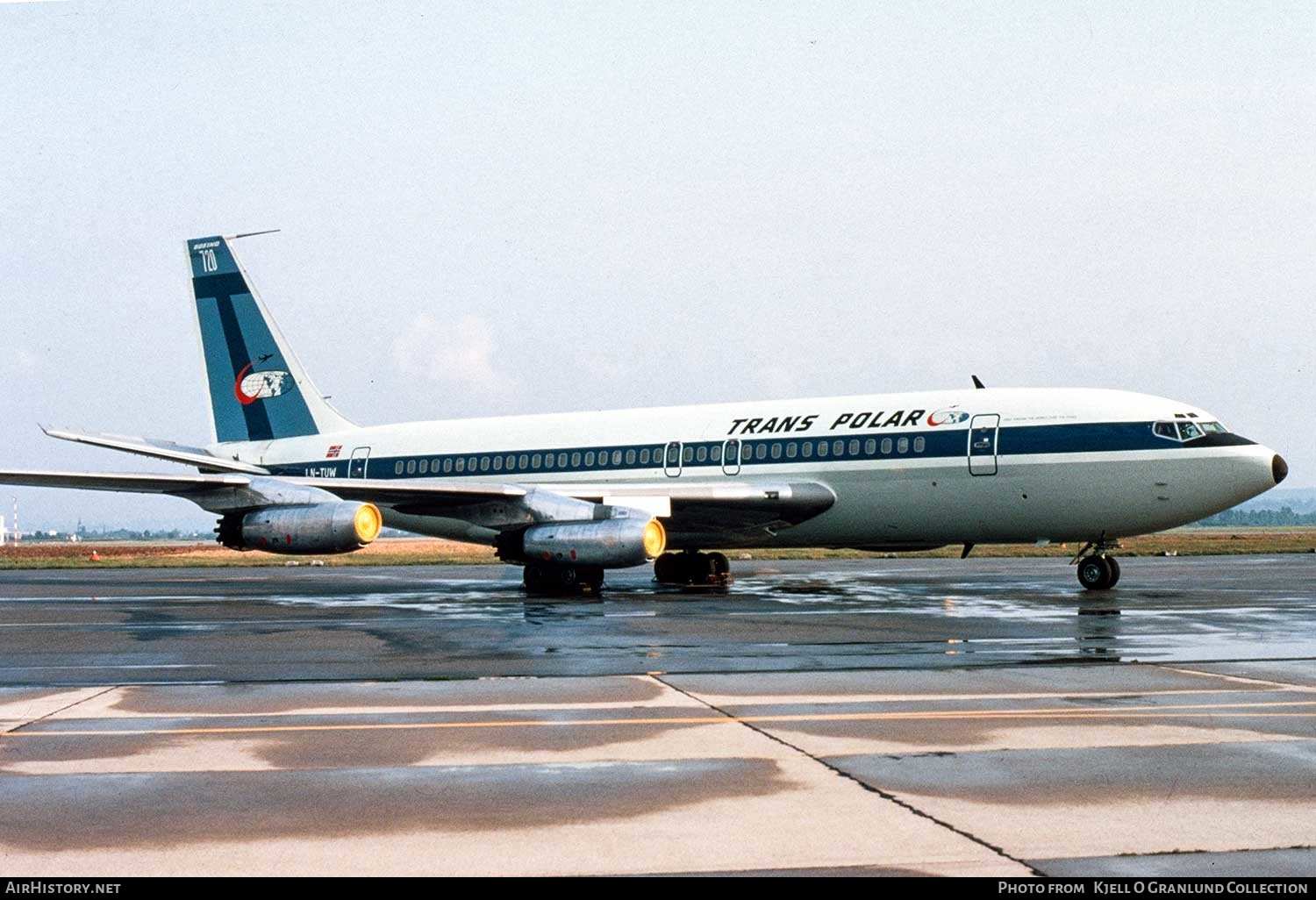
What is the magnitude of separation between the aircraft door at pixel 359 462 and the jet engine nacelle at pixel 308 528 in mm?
7583

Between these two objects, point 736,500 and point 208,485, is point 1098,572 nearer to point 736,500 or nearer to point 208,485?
point 736,500

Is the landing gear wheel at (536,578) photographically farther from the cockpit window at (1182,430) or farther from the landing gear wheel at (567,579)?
the cockpit window at (1182,430)

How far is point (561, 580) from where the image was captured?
86.9 feet

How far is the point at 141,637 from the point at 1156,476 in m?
17.8

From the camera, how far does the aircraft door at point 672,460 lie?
29578 mm

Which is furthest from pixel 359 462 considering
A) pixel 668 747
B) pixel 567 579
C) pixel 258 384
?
pixel 668 747

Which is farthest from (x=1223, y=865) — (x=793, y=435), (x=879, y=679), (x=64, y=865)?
(x=793, y=435)

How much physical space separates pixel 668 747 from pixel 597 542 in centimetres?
1674

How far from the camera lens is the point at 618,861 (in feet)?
18.2

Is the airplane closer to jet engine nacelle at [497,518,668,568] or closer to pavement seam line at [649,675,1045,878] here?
jet engine nacelle at [497,518,668,568]

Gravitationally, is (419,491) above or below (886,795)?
above

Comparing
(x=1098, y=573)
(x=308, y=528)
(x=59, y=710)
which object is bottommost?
(x=1098, y=573)

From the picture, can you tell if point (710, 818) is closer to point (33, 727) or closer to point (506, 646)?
point (33, 727)

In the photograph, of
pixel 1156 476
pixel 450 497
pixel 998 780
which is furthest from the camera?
pixel 450 497
